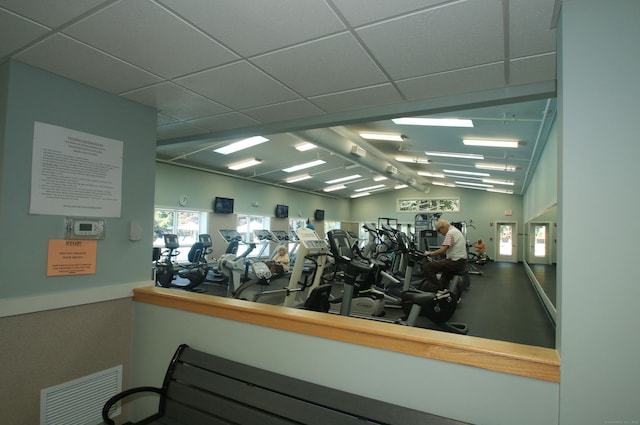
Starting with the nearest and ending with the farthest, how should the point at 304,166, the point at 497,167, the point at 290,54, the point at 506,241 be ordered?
the point at 290,54, the point at 497,167, the point at 304,166, the point at 506,241

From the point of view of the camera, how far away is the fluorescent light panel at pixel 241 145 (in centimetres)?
650

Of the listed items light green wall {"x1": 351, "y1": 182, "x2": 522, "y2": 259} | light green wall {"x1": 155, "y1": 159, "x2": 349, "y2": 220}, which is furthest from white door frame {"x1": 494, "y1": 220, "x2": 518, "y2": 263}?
light green wall {"x1": 155, "y1": 159, "x2": 349, "y2": 220}

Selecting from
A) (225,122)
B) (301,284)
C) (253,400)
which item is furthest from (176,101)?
(301,284)

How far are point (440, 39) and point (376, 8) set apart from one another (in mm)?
425

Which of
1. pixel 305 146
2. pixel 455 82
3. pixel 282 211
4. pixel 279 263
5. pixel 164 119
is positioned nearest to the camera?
pixel 455 82

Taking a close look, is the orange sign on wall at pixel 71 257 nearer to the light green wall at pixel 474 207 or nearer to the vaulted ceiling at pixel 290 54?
the vaulted ceiling at pixel 290 54

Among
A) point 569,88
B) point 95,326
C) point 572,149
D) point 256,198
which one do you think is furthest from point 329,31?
point 256,198

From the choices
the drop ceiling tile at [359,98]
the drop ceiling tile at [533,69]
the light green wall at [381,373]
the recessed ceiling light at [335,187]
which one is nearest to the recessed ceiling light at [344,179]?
the recessed ceiling light at [335,187]

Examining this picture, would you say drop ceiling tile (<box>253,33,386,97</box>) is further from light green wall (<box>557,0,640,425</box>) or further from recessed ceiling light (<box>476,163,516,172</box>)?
recessed ceiling light (<box>476,163,516,172</box>)

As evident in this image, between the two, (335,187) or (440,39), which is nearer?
(440,39)

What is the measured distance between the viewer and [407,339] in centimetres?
145

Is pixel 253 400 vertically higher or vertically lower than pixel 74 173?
lower

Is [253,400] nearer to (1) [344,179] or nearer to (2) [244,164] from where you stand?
(2) [244,164]

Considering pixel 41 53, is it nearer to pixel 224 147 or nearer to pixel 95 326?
pixel 95 326
